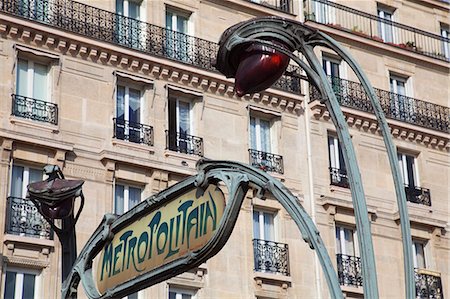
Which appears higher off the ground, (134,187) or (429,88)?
(429,88)

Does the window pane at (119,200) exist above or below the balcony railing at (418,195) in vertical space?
below

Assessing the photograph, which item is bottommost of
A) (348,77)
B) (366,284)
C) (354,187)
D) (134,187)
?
(366,284)

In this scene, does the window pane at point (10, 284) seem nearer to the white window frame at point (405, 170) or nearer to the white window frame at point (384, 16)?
the white window frame at point (405, 170)

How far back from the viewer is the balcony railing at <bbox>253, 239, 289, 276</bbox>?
22062 mm

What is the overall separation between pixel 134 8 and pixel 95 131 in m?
3.59

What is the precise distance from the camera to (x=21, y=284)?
62.7ft

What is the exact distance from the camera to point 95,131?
21.0 meters

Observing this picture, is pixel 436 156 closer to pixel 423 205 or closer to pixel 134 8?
pixel 423 205

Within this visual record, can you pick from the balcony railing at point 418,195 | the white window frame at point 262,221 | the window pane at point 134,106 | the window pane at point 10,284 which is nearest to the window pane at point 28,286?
the window pane at point 10,284

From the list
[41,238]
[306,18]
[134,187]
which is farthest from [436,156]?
[41,238]

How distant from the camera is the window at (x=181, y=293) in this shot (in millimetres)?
21016

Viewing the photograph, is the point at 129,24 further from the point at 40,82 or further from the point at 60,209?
the point at 60,209

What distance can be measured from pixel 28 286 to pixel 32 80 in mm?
4326

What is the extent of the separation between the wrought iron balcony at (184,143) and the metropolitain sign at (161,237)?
14.9m
